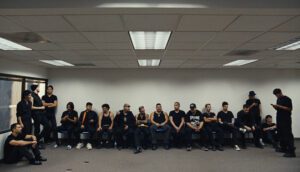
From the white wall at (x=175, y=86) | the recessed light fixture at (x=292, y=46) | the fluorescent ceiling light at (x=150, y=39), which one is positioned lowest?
the white wall at (x=175, y=86)

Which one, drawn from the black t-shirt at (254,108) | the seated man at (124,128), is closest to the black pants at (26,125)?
the seated man at (124,128)

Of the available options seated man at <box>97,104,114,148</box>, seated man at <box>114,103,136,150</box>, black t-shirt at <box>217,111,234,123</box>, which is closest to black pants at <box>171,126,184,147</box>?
seated man at <box>114,103,136,150</box>

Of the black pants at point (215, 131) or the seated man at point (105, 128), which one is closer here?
the black pants at point (215, 131)

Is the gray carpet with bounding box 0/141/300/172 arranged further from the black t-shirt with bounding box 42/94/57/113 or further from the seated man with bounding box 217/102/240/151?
the black t-shirt with bounding box 42/94/57/113

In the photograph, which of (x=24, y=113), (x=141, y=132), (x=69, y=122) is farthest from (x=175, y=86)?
(x=24, y=113)

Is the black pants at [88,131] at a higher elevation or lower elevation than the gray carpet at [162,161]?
higher

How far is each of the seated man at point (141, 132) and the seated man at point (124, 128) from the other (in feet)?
0.63

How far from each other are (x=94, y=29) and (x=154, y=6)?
1.04 metres

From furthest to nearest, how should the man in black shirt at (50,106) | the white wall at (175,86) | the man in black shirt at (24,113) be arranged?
1. the white wall at (175,86)
2. the man in black shirt at (50,106)
3. the man in black shirt at (24,113)

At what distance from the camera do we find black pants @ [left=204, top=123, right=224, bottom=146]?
593 cm

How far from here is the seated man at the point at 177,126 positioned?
19.9 ft

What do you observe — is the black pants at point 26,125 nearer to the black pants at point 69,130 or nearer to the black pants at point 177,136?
the black pants at point 69,130

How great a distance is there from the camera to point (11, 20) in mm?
2416

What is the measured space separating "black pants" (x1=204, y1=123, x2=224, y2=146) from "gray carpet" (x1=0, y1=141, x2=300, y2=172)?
393 millimetres
